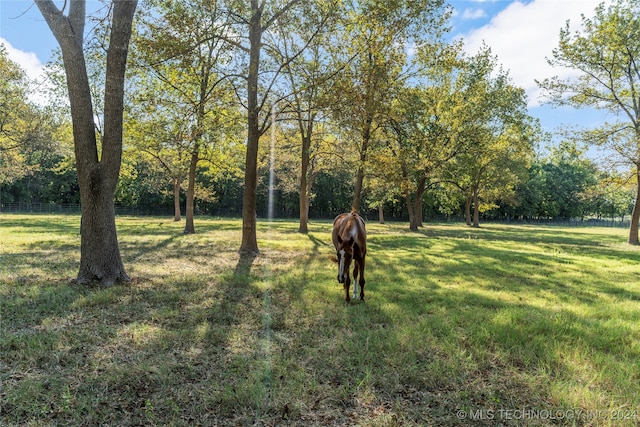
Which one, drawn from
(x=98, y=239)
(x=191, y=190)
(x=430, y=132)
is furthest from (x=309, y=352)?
(x=430, y=132)

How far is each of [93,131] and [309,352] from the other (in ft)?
19.9

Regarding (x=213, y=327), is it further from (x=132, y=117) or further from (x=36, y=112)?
(x=36, y=112)

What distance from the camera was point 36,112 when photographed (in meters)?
22.9

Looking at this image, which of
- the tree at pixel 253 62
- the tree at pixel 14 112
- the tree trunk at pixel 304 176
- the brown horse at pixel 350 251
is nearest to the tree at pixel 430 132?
the tree trunk at pixel 304 176

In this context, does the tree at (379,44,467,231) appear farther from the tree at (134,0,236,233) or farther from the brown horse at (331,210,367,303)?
the brown horse at (331,210,367,303)

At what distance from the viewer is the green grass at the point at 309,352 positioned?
3.00 metres

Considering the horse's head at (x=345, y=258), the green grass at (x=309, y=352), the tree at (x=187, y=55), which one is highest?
the tree at (x=187, y=55)

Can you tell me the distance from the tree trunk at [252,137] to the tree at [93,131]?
4265 millimetres

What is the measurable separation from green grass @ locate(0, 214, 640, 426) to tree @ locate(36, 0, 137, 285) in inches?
30.3

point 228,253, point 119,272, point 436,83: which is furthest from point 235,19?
point 436,83

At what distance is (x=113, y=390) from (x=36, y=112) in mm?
27356

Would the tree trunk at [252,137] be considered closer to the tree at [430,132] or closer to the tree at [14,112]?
the tree at [430,132]

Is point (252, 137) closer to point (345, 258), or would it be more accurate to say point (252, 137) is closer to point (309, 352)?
point (345, 258)

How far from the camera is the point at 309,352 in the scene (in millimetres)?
4145
